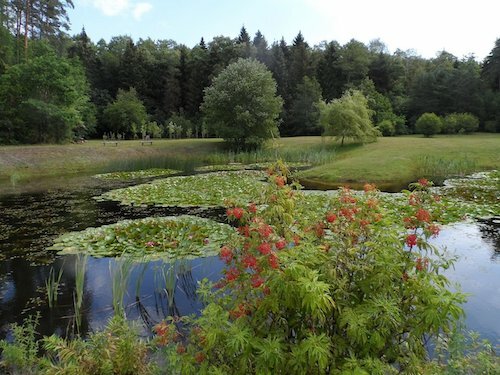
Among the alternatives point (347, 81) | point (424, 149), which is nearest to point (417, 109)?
point (347, 81)

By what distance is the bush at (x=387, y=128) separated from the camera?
1684 inches

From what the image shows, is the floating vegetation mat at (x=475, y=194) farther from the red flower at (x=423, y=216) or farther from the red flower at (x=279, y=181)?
the red flower at (x=279, y=181)

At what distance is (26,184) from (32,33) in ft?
85.7

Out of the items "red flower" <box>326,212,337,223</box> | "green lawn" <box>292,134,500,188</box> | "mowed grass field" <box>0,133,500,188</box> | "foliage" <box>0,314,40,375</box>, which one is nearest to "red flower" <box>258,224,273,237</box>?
"red flower" <box>326,212,337,223</box>

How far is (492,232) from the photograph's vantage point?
1102 cm

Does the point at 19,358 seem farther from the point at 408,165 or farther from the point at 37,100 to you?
the point at 37,100

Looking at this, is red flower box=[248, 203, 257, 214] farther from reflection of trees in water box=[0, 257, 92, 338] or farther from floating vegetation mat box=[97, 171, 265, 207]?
floating vegetation mat box=[97, 171, 265, 207]

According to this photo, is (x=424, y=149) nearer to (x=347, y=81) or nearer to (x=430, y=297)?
(x=430, y=297)

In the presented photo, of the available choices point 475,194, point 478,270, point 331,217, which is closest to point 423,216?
point 331,217

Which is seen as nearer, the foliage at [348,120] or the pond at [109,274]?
the pond at [109,274]

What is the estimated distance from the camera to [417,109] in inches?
1938

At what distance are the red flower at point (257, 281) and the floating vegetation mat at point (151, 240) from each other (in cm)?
520

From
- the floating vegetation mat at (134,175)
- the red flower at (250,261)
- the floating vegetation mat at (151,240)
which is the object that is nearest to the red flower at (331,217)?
the red flower at (250,261)

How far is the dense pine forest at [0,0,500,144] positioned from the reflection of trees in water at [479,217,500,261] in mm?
29105
